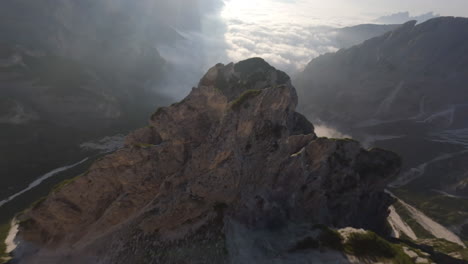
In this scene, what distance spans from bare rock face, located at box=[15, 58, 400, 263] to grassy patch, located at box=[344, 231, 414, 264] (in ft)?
22.3

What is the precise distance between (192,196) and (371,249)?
79.0ft

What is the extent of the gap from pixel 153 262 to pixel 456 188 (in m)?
168

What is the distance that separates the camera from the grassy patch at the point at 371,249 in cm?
3464

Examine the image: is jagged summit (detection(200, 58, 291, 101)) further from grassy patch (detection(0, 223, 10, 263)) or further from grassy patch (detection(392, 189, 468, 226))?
grassy patch (detection(392, 189, 468, 226))

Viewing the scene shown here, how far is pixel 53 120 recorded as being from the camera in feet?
565

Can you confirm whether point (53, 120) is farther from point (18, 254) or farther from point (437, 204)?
point (437, 204)

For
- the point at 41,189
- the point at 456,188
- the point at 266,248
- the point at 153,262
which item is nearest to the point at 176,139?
the point at 153,262

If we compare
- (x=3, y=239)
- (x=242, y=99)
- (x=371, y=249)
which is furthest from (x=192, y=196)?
(x=3, y=239)

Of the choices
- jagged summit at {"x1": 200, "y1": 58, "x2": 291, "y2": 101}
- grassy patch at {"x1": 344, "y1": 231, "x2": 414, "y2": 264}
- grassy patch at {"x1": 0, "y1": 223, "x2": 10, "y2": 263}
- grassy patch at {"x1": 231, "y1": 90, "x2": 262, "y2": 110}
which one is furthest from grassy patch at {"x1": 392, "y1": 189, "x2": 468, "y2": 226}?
grassy patch at {"x1": 0, "y1": 223, "x2": 10, "y2": 263}

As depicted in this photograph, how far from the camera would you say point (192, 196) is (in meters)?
38.5

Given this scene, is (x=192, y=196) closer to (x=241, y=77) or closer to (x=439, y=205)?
(x=241, y=77)

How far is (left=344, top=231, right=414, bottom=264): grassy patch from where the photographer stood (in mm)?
34641

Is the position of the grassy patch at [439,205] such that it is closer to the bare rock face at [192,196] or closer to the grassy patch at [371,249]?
the bare rock face at [192,196]

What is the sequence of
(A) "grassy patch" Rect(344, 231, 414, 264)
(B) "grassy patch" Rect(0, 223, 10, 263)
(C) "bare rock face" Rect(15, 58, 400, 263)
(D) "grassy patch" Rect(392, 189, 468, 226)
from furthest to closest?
(D) "grassy patch" Rect(392, 189, 468, 226) → (B) "grassy patch" Rect(0, 223, 10, 263) → (C) "bare rock face" Rect(15, 58, 400, 263) → (A) "grassy patch" Rect(344, 231, 414, 264)
